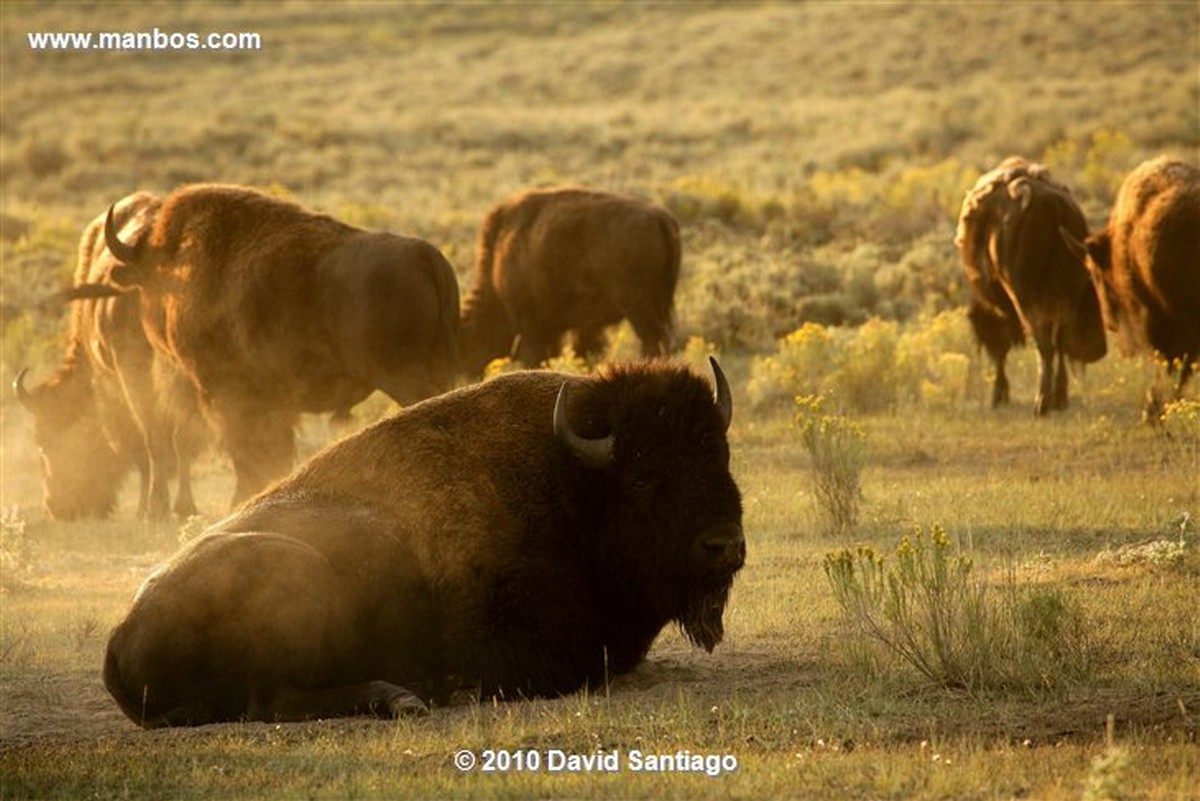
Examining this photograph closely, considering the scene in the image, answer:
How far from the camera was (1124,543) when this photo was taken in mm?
12852

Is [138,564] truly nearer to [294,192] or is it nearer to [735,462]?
[735,462]

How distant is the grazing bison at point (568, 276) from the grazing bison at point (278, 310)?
272 inches

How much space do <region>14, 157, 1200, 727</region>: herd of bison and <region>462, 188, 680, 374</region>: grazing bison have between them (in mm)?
33

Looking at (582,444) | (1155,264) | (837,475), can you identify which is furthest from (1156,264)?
(582,444)

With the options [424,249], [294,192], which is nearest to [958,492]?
[424,249]

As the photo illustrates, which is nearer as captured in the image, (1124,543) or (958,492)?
(1124,543)

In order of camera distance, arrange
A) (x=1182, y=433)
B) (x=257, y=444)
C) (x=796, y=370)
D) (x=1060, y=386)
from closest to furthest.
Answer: (x=257, y=444) < (x=1182, y=433) < (x=1060, y=386) < (x=796, y=370)

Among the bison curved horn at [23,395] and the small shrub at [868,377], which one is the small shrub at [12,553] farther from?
the small shrub at [868,377]

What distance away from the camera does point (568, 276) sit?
22.4 metres

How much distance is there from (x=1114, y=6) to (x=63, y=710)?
188ft

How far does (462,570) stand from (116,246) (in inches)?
285

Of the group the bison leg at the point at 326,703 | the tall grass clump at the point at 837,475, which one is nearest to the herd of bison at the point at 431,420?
the bison leg at the point at 326,703

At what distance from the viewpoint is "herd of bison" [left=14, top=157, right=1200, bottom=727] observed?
8.87m

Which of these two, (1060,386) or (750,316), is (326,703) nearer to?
(1060,386)
